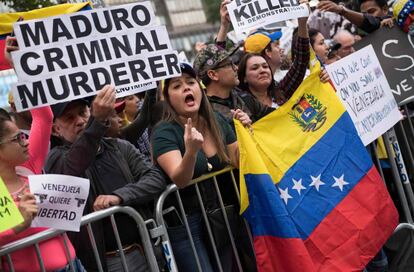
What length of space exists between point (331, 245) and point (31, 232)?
200 centimetres

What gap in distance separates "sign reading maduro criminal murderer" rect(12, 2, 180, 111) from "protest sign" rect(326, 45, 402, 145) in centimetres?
158

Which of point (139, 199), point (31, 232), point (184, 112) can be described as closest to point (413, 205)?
point (184, 112)

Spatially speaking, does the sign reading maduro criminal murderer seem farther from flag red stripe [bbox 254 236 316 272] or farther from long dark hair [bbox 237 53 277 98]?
long dark hair [bbox 237 53 277 98]

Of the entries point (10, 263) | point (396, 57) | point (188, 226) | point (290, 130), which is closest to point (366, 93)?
point (396, 57)

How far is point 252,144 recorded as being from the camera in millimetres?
4180

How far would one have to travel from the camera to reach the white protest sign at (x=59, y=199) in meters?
3.37

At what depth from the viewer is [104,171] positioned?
12.7 feet

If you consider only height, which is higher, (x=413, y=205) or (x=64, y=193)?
(x=64, y=193)

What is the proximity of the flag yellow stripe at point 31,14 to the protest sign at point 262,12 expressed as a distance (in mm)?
1297

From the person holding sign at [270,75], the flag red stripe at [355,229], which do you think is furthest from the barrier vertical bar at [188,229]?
the person holding sign at [270,75]

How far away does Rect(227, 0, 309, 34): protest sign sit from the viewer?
5012 mm

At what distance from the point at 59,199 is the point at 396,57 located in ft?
12.2

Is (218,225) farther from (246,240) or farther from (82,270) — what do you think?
(82,270)

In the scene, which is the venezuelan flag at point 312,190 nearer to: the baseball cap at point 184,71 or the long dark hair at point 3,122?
the baseball cap at point 184,71
